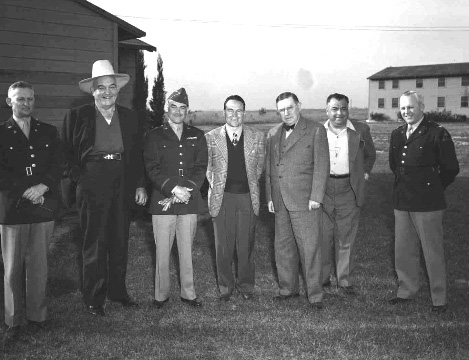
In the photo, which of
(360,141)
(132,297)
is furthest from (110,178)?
(360,141)

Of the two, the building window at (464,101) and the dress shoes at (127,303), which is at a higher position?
the building window at (464,101)

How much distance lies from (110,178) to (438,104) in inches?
2407

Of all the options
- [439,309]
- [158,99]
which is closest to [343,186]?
[439,309]

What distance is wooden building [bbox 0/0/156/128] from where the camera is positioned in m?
9.67

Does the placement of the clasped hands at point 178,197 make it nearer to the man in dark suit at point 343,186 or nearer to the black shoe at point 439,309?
the man in dark suit at point 343,186

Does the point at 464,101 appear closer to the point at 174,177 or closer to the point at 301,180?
the point at 301,180

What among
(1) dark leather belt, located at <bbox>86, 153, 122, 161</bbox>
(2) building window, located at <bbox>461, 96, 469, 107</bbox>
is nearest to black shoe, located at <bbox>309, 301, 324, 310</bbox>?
(1) dark leather belt, located at <bbox>86, 153, 122, 161</bbox>

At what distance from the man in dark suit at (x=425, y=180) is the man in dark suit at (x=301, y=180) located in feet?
2.61

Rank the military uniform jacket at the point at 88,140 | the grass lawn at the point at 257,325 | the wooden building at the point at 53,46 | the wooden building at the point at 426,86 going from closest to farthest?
the grass lawn at the point at 257,325 < the military uniform jacket at the point at 88,140 < the wooden building at the point at 53,46 < the wooden building at the point at 426,86

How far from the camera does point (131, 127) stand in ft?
17.3

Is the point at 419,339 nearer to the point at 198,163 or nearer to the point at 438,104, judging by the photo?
the point at 198,163

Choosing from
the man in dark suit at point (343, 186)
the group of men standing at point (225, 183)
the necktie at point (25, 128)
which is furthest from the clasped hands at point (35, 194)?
the man in dark suit at point (343, 186)

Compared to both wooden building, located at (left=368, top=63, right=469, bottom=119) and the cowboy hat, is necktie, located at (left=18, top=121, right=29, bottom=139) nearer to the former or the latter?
the cowboy hat

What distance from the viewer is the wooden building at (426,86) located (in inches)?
2325
